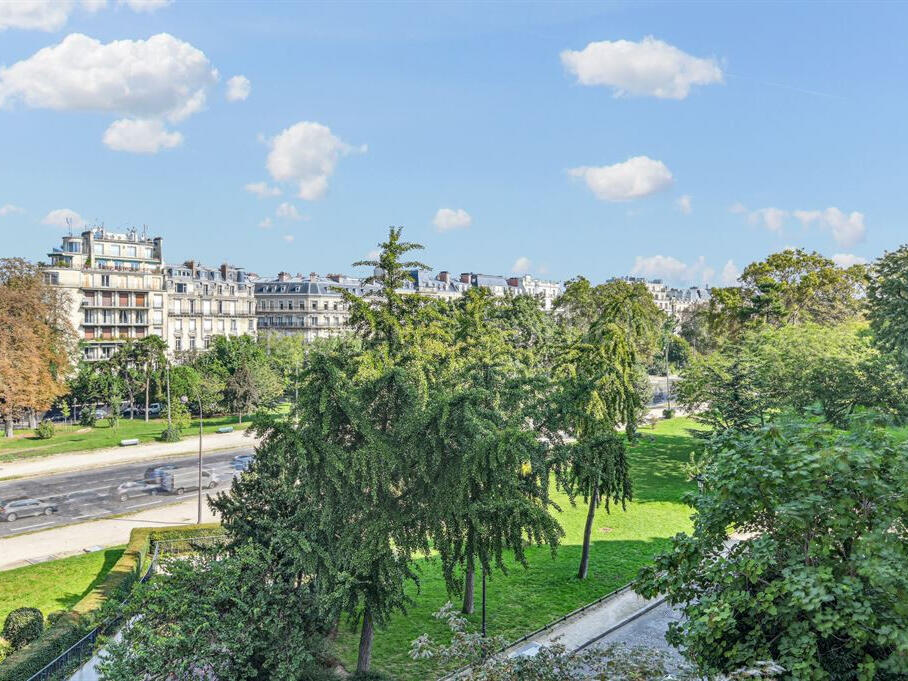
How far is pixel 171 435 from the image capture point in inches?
2056

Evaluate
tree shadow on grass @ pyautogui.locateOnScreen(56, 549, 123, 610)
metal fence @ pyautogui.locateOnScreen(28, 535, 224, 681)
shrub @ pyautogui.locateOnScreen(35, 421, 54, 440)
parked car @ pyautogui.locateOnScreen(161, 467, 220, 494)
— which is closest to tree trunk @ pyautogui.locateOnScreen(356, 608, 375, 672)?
metal fence @ pyautogui.locateOnScreen(28, 535, 224, 681)

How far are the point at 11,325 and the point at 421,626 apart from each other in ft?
143

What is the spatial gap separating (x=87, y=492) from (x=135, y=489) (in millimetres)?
2774

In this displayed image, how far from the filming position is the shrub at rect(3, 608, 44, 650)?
61.6 feet

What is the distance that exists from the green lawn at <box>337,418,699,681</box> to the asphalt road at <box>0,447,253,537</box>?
2020 centimetres

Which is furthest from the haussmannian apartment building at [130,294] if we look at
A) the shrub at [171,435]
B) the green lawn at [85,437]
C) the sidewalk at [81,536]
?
the sidewalk at [81,536]

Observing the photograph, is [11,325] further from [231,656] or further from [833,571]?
[833,571]

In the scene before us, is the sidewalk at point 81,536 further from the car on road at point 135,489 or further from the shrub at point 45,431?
the shrub at point 45,431

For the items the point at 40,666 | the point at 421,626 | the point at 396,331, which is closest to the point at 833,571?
the point at 396,331

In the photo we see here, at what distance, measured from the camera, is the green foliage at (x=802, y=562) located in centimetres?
753

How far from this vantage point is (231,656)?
1231 centimetres

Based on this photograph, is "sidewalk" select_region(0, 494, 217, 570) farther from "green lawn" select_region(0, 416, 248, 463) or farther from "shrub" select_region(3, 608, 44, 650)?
"green lawn" select_region(0, 416, 248, 463)

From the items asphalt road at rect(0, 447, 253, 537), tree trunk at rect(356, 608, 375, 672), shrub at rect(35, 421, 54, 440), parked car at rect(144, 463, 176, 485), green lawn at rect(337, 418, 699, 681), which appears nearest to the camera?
tree trunk at rect(356, 608, 375, 672)

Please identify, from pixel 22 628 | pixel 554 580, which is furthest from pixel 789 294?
pixel 22 628
